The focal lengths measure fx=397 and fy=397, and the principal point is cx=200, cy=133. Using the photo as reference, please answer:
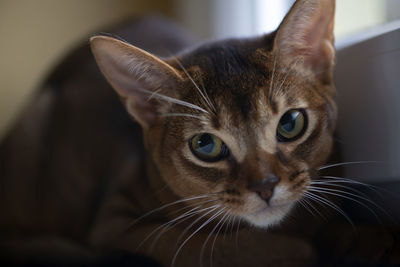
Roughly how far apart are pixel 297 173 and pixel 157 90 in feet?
1.45

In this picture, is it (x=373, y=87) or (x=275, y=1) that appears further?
(x=275, y=1)

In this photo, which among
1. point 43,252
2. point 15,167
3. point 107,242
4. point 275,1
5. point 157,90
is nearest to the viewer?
point 157,90

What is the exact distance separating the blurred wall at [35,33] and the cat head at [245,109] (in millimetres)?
1773

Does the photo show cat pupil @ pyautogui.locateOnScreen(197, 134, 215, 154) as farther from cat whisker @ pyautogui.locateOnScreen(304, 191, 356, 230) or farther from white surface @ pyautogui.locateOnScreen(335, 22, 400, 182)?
white surface @ pyautogui.locateOnScreen(335, 22, 400, 182)

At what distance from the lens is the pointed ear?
3.24 ft

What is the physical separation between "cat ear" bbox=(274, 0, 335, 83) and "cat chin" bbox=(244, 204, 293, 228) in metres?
0.38

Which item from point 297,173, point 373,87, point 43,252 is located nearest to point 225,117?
point 297,173

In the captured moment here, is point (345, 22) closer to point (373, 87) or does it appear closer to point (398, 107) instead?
point (373, 87)

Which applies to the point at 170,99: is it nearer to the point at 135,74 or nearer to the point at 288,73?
the point at 135,74

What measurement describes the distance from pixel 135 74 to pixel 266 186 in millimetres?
458

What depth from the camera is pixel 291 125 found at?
100 cm

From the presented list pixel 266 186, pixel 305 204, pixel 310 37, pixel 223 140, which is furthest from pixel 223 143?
pixel 310 37

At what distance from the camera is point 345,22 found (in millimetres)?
1385

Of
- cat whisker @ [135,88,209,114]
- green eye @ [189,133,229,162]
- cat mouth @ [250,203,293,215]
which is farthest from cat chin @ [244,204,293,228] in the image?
cat whisker @ [135,88,209,114]
